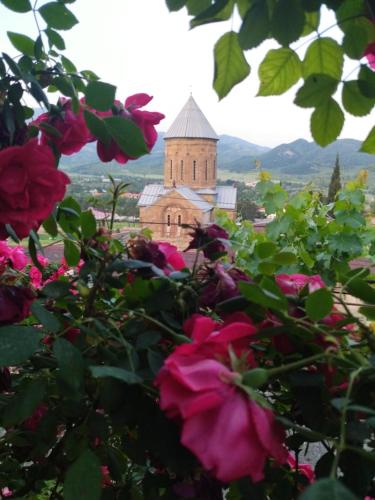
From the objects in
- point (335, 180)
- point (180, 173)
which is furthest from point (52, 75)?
point (180, 173)

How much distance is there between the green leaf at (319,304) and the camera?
276mm

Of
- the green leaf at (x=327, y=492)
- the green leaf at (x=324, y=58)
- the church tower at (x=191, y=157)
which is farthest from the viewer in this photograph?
the church tower at (x=191, y=157)

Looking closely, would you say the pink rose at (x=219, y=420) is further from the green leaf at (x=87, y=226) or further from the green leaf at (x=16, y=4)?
the green leaf at (x=16, y=4)

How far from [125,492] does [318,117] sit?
1.15 feet

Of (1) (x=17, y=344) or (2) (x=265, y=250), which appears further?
(2) (x=265, y=250)

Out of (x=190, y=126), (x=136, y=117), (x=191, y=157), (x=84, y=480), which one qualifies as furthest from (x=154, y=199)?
(x=190, y=126)

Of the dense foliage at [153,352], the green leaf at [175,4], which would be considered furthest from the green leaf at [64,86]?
the green leaf at [175,4]

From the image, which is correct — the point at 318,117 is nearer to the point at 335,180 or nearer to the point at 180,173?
the point at 335,180

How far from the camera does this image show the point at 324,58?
395 mm

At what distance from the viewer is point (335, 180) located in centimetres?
566

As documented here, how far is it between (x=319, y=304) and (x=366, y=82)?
7.6 inches

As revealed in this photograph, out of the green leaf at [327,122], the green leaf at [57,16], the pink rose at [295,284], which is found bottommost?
the pink rose at [295,284]

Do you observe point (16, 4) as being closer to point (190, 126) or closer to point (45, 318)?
point (45, 318)

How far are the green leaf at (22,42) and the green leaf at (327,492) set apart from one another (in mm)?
421
